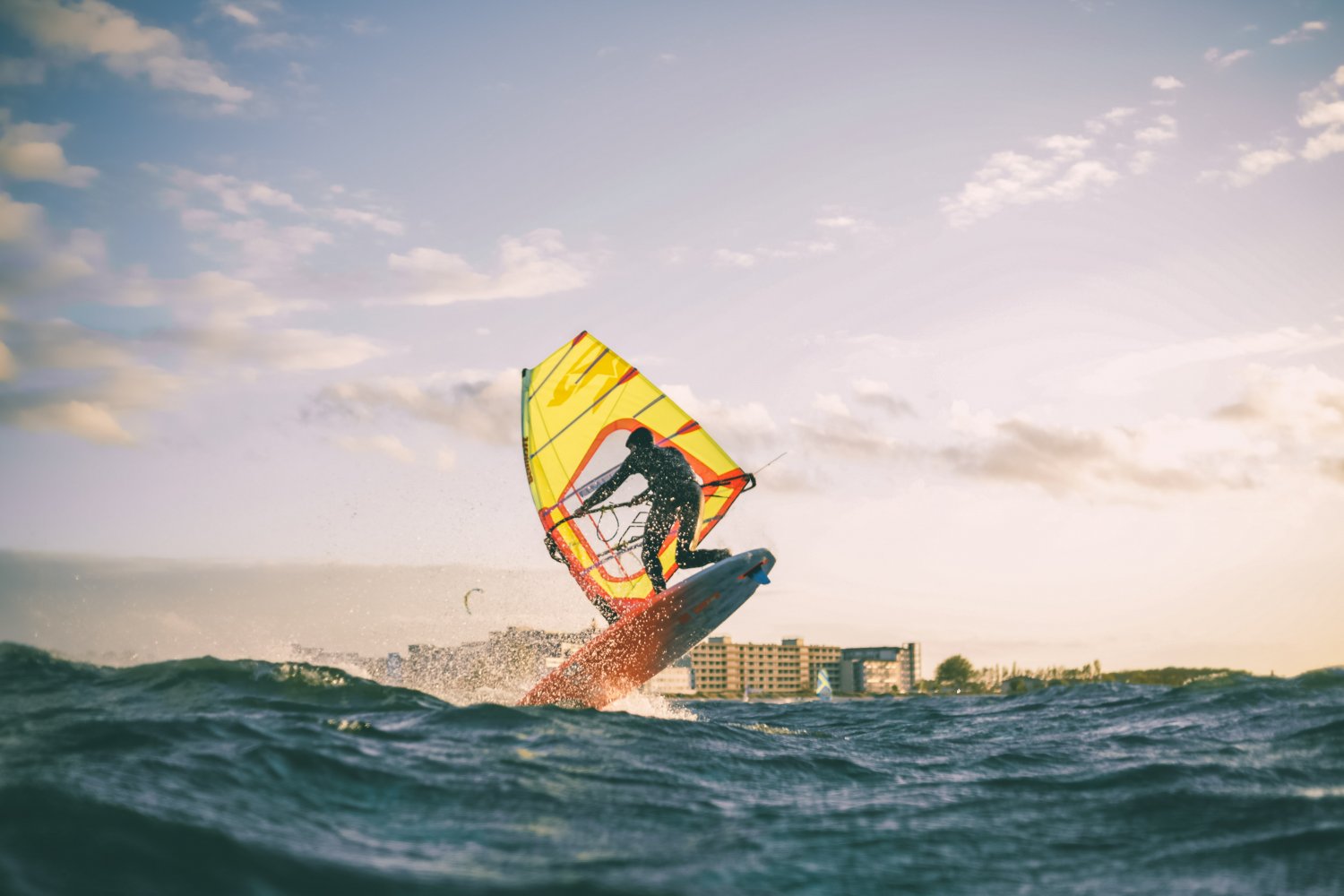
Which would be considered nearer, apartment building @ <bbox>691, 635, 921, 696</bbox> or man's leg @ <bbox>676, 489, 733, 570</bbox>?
man's leg @ <bbox>676, 489, 733, 570</bbox>

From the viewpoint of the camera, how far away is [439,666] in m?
14.4

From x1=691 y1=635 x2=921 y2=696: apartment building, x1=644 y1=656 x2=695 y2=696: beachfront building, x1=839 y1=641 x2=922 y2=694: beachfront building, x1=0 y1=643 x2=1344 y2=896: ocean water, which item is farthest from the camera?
x1=691 y1=635 x2=921 y2=696: apartment building

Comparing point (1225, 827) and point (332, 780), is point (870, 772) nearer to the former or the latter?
point (1225, 827)

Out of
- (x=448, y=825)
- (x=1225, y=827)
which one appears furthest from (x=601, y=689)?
(x=1225, y=827)

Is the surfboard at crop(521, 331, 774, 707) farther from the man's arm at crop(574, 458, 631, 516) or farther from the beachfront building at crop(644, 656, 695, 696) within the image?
the beachfront building at crop(644, 656, 695, 696)

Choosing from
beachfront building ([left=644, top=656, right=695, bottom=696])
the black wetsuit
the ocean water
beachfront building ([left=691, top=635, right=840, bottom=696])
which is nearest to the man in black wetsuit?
→ the black wetsuit

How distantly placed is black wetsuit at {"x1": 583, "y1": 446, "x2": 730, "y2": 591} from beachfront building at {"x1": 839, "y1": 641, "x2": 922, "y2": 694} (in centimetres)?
14988

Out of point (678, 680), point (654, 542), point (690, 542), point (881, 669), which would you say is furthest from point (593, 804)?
point (881, 669)

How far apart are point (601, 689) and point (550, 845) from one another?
742cm

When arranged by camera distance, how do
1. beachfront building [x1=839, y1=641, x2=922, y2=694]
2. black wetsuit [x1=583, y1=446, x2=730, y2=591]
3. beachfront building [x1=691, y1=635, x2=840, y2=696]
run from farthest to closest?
beachfront building [x1=691, y1=635, x2=840, y2=696]
beachfront building [x1=839, y1=641, x2=922, y2=694]
black wetsuit [x1=583, y1=446, x2=730, y2=591]

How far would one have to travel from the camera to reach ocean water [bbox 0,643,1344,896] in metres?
4.06

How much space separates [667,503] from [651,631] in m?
1.73

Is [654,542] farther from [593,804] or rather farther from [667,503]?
[593,804]

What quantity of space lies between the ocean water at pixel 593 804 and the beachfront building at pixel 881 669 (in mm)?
152227
